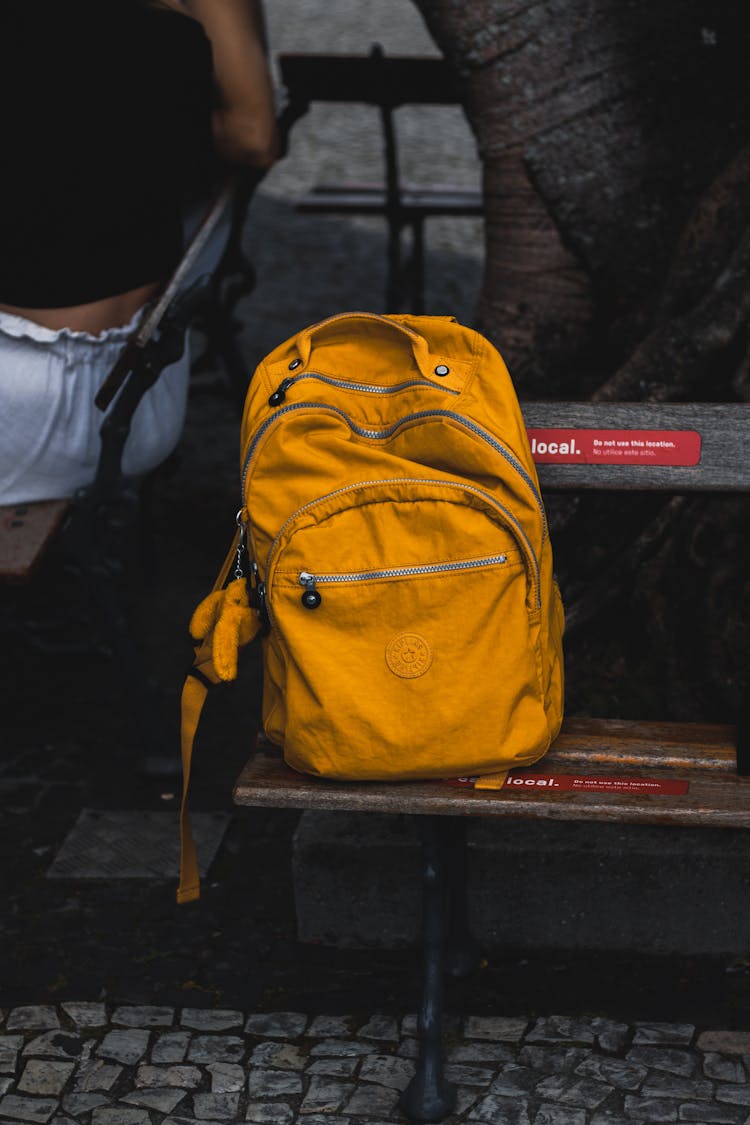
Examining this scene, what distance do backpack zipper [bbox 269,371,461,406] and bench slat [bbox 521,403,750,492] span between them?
457 millimetres

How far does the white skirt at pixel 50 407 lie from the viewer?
12.6ft

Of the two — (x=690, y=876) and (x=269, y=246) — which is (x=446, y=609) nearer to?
(x=690, y=876)

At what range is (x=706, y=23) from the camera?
14.3 ft

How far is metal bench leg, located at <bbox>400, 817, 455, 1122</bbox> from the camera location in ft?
9.53

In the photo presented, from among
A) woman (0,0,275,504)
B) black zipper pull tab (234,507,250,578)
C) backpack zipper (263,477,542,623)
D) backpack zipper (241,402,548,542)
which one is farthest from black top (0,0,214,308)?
backpack zipper (263,477,542,623)

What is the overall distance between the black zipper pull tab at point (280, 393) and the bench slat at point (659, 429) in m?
0.60

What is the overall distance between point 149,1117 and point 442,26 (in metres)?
2.84

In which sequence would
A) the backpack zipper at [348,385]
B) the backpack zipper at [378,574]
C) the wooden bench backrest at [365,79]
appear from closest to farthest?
the backpack zipper at [378,574] → the backpack zipper at [348,385] → the wooden bench backrest at [365,79]

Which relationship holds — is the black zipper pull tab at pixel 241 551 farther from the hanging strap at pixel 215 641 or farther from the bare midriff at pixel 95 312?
the bare midriff at pixel 95 312

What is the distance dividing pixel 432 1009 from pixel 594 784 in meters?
0.51

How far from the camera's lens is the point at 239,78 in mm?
4262

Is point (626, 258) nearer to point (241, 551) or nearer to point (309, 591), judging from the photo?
point (241, 551)

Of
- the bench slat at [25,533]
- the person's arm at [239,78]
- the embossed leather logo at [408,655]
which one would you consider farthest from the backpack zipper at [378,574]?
the person's arm at [239,78]

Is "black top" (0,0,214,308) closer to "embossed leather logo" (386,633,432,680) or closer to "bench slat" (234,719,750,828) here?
"bench slat" (234,719,750,828)
